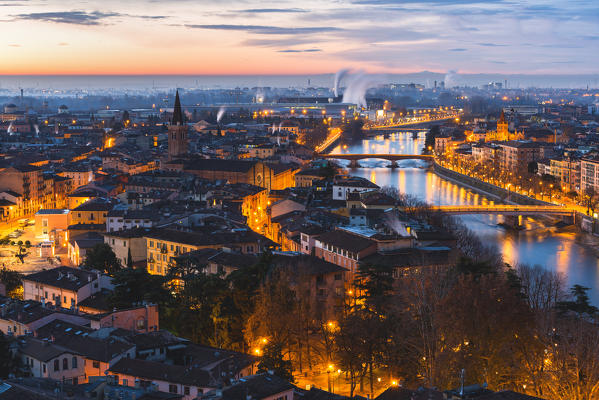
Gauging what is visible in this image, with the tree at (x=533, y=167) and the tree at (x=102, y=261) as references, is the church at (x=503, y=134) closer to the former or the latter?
the tree at (x=533, y=167)

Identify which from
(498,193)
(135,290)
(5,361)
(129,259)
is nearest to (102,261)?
(129,259)

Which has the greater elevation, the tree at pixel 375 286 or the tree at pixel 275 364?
the tree at pixel 375 286

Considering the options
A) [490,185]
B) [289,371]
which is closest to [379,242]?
[289,371]

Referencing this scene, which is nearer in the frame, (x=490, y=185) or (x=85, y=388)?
(x=85, y=388)

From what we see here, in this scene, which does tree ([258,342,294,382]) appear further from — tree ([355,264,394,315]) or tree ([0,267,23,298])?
tree ([0,267,23,298])

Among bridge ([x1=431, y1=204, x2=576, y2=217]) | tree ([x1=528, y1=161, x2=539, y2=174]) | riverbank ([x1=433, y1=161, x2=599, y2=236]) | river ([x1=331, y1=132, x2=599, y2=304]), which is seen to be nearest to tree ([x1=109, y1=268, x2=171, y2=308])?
river ([x1=331, y1=132, x2=599, y2=304])

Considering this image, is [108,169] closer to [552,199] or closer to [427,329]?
[552,199]

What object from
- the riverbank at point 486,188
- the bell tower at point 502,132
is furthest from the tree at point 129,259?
the bell tower at point 502,132
